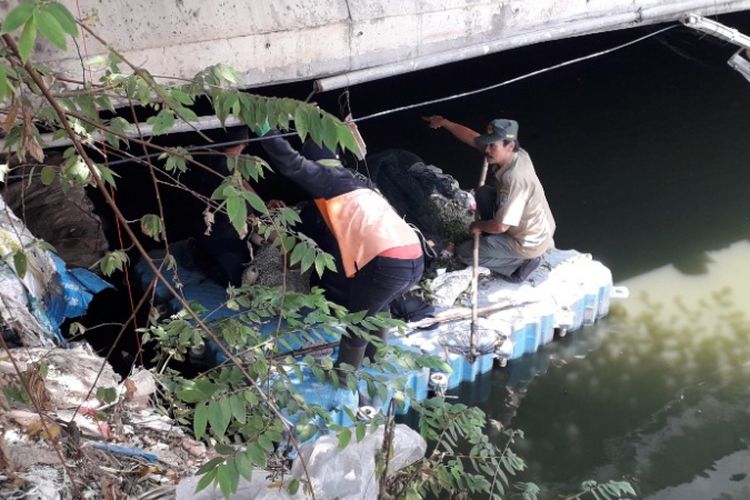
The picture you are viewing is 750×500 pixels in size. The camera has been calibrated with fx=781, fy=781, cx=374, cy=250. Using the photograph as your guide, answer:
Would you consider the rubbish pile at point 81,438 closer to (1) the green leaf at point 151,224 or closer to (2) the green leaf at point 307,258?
(1) the green leaf at point 151,224

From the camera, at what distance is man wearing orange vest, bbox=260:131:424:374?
485 cm

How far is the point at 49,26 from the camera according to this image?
66.3 inches

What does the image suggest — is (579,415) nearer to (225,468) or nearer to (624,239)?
(624,239)

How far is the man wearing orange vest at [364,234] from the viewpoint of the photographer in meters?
4.85

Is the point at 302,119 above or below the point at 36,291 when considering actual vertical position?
above

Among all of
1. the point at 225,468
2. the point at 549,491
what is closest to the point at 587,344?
the point at 549,491

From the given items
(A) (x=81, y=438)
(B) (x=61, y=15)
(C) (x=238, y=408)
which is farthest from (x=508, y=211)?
(B) (x=61, y=15)

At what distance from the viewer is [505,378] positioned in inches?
262

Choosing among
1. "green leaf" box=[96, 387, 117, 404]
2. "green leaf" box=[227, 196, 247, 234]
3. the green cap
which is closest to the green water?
the green cap

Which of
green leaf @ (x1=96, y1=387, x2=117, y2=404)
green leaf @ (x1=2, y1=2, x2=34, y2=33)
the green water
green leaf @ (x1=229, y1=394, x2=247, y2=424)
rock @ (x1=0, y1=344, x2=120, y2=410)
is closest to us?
green leaf @ (x1=2, y1=2, x2=34, y2=33)

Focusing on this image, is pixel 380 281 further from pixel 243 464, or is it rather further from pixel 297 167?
pixel 243 464

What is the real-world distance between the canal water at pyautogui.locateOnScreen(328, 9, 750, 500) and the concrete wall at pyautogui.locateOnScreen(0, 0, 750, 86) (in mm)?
2748

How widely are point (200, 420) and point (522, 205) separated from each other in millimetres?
4339

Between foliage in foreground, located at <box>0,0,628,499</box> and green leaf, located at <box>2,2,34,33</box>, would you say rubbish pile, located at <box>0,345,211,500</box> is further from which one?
green leaf, located at <box>2,2,34,33</box>
